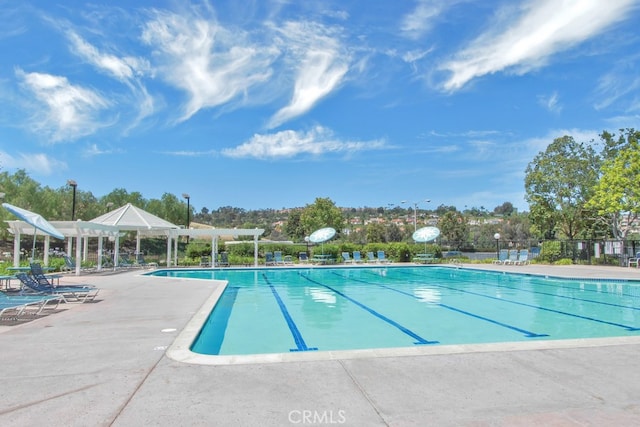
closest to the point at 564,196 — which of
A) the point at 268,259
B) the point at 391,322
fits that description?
the point at 268,259

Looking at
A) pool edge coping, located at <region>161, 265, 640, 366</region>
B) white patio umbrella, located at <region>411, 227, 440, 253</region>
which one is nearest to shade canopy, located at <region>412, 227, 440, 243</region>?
white patio umbrella, located at <region>411, 227, 440, 253</region>

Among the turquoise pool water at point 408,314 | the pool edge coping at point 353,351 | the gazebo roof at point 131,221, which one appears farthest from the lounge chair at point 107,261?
the pool edge coping at point 353,351

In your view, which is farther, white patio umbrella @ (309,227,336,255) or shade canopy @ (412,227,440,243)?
white patio umbrella @ (309,227,336,255)

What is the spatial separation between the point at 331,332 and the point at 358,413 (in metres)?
4.93

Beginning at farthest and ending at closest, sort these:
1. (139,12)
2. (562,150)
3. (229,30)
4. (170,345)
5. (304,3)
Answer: (562,150) < (229,30) < (304,3) < (139,12) < (170,345)

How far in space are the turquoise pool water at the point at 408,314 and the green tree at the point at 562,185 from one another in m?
13.5

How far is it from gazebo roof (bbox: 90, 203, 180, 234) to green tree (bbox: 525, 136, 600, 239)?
24.1 m

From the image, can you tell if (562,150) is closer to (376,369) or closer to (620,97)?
(620,97)

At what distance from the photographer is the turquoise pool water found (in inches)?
288

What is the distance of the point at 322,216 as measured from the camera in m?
46.8

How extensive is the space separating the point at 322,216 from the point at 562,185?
2468 centimetres

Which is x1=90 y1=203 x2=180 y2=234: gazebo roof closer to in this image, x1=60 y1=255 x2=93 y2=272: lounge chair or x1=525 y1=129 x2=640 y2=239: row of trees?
x1=60 y1=255 x2=93 y2=272: lounge chair

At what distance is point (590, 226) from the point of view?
3073 cm

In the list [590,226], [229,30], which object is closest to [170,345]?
[229,30]
